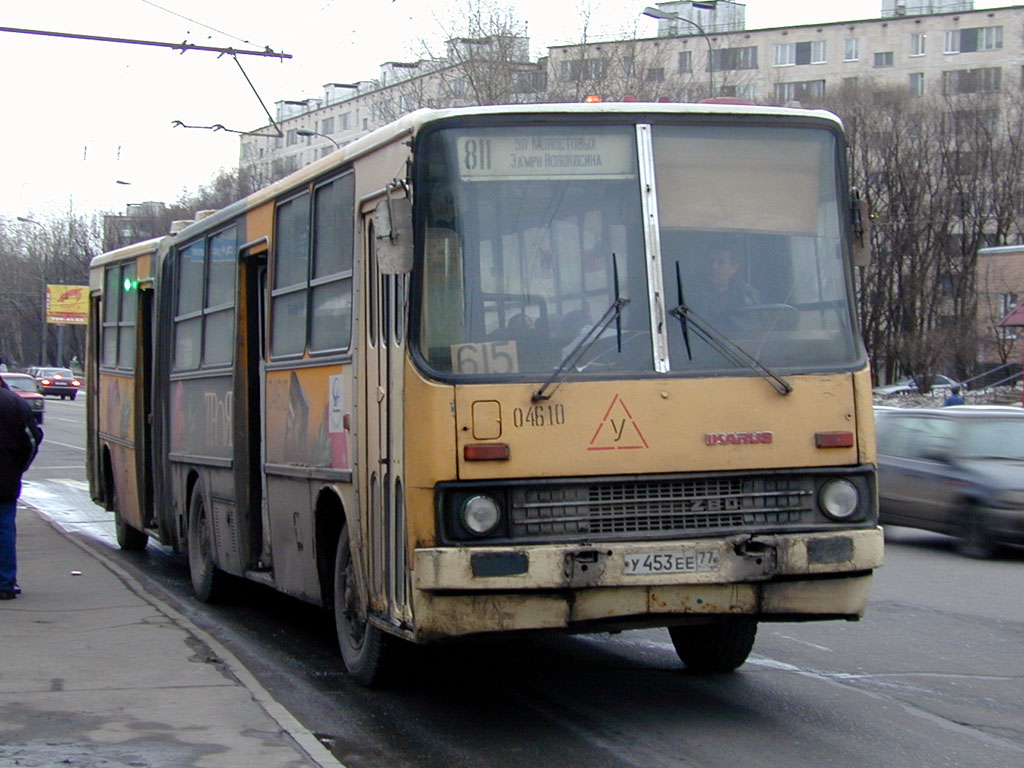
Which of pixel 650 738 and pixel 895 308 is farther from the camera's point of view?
pixel 895 308

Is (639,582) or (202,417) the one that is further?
(202,417)

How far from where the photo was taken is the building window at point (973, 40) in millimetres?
78375

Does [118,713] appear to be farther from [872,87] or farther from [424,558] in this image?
[872,87]

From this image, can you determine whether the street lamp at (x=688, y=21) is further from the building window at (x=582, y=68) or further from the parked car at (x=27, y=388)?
the parked car at (x=27, y=388)

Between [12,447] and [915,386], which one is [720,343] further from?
[915,386]

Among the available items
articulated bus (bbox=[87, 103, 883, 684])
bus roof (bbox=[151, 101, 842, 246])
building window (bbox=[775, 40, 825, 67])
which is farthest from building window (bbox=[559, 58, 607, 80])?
building window (bbox=[775, 40, 825, 67])

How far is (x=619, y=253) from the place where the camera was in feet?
22.3

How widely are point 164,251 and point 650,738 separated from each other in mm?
7781

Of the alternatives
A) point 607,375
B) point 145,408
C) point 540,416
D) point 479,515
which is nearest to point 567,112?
point 607,375

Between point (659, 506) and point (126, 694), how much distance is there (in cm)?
297

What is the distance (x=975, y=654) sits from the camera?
916cm

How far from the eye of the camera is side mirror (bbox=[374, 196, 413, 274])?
659 centimetres

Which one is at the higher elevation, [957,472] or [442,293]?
[442,293]

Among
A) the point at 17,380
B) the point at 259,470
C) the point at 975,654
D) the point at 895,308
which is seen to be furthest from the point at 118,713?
the point at 895,308
